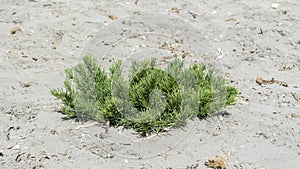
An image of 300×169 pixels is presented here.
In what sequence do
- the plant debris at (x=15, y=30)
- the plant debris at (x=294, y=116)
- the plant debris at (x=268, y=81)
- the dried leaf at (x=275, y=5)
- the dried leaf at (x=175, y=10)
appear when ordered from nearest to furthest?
the plant debris at (x=294, y=116)
the plant debris at (x=268, y=81)
the plant debris at (x=15, y=30)
the dried leaf at (x=175, y=10)
the dried leaf at (x=275, y=5)

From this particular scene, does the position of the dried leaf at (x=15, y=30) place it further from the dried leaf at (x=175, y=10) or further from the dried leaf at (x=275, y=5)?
the dried leaf at (x=275, y=5)

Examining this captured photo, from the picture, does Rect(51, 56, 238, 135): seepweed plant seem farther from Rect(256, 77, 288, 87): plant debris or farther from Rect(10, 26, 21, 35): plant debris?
Rect(10, 26, 21, 35): plant debris

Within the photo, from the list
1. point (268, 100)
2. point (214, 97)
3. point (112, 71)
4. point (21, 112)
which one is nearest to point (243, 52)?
point (268, 100)

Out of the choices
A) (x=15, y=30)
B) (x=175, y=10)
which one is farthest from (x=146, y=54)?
(x=15, y=30)

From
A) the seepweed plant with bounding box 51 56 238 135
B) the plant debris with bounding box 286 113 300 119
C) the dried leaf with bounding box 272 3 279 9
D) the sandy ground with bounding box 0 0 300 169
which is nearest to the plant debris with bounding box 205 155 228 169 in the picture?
the sandy ground with bounding box 0 0 300 169

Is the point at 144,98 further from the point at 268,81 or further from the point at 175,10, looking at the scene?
the point at 175,10

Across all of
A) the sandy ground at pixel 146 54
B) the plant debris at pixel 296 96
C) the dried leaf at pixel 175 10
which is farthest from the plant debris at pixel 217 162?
the dried leaf at pixel 175 10

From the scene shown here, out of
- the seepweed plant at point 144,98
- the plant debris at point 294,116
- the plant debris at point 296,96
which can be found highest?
the seepweed plant at point 144,98

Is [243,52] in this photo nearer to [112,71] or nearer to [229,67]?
[229,67]

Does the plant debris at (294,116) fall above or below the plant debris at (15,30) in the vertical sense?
below
